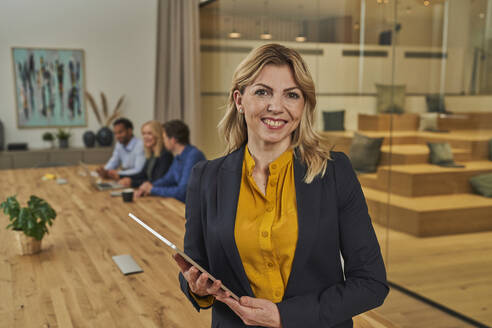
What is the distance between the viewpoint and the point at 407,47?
3.32 meters

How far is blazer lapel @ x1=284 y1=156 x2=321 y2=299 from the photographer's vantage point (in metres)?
1.07

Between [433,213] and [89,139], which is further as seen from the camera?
[89,139]

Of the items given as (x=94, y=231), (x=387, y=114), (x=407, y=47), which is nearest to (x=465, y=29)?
(x=407, y=47)

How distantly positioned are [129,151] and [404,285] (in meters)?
3.03

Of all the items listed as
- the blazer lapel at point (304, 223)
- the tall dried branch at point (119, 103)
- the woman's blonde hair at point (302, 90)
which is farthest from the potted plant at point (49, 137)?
the blazer lapel at point (304, 223)

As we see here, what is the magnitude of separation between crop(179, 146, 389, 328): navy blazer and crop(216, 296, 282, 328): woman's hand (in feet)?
0.06

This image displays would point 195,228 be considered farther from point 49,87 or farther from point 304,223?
Answer: point 49,87

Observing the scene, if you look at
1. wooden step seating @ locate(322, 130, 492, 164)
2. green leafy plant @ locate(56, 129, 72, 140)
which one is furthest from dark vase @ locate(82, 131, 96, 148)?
wooden step seating @ locate(322, 130, 492, 164)

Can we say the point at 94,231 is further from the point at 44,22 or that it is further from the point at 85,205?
the point at 44,22

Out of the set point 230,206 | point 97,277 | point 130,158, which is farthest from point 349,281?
point 130,158

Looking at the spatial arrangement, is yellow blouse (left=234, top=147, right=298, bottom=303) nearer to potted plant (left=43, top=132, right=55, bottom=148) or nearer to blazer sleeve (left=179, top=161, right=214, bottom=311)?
blazer sleeve (left=179, top=161, right=214, bottom=311)

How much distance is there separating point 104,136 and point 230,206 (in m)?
6.40

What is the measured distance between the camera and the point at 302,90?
113cm

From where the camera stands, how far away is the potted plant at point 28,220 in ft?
7.43
